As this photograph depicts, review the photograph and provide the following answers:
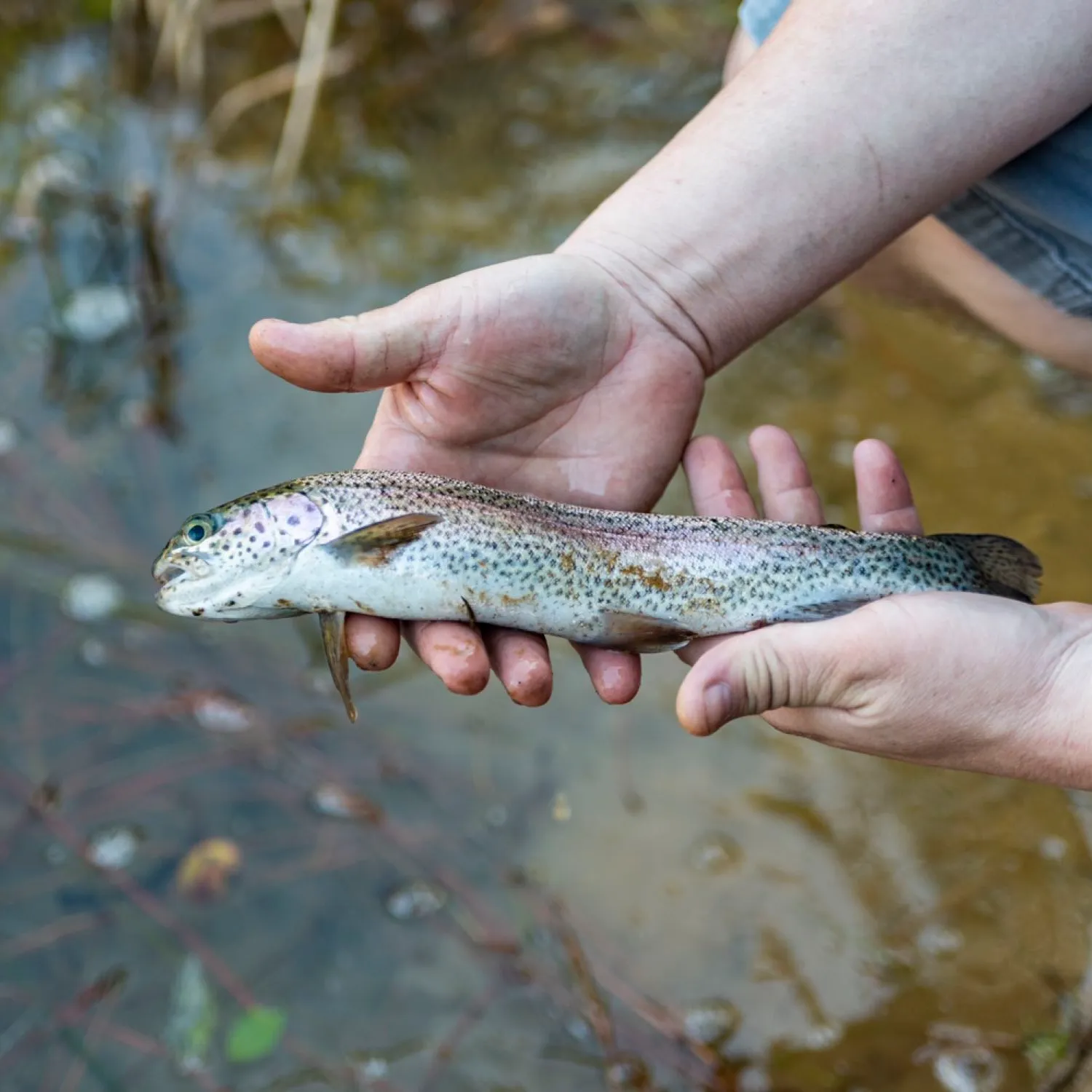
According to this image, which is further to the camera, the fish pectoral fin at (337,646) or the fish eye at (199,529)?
the fish eye at (199,529)

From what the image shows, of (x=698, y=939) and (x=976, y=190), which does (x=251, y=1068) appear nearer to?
(x=698, y=939)

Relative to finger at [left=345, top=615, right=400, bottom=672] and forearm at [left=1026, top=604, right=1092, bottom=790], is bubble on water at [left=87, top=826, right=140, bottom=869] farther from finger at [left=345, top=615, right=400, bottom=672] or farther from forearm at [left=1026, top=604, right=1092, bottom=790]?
forearm at [left=1026, top=604, right=1092, bottom=790]

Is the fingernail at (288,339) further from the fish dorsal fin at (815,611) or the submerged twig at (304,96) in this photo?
the submerged twig at (304,96)

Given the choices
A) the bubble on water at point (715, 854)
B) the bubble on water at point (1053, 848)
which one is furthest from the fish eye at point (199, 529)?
the bubble on water at point (1053, 848)

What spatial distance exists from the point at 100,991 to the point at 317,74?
18.6 ft

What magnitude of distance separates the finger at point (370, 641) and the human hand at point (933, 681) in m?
0.93

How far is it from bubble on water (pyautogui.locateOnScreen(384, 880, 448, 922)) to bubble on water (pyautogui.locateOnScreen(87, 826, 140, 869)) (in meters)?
1.13

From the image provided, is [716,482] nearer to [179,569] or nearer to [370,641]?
[370,641]

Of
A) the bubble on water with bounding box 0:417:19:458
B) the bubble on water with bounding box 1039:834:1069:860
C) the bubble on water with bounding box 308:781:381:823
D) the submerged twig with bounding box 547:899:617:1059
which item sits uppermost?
the bubble on water with bounding box 1039:834:1069:860

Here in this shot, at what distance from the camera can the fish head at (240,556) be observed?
9.73 ft

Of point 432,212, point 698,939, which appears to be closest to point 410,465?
point 698,939

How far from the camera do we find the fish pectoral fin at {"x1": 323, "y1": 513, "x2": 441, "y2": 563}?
289 cm

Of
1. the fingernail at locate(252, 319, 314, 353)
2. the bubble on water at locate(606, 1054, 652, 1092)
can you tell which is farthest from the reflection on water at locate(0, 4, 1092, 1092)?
the fingernail at locate(252, 319, 314, 353)

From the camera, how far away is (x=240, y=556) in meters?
2.99
